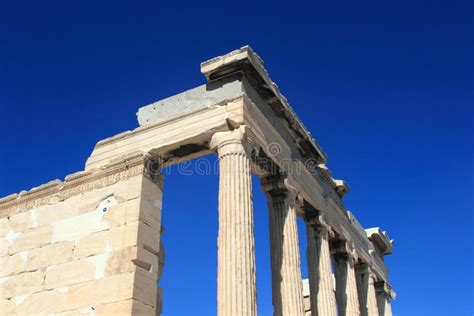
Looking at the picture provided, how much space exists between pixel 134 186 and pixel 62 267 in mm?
1914

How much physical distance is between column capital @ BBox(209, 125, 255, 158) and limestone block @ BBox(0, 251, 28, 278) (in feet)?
22.0

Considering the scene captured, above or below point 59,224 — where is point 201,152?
above

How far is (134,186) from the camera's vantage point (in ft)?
30.9

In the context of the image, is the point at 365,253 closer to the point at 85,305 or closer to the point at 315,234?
the point at 315,234

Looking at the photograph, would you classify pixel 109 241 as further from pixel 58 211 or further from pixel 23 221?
pixel 23 221

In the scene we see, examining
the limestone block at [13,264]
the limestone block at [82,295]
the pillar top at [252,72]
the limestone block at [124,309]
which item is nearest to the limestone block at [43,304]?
the limestone block at [82,295]

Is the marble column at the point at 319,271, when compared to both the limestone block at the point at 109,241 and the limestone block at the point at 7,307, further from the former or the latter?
the limestone block at the point at 7,307

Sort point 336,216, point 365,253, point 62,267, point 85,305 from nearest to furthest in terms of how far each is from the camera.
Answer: point 85,305 < point 62,267 < point 336,216 < point 365,253

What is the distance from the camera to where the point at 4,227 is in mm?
11117

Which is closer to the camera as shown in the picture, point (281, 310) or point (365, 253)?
point (281, 310)

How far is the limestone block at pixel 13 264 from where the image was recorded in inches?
401

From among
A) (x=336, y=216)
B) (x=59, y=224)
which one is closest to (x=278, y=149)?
(x=336, y=216)

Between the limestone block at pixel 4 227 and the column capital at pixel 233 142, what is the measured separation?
628 cm

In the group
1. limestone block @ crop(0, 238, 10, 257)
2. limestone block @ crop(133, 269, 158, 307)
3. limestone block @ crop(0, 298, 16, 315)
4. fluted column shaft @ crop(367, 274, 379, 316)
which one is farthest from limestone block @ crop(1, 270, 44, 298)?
fluted column shaft @ crop(367, 274, 379, 316)
